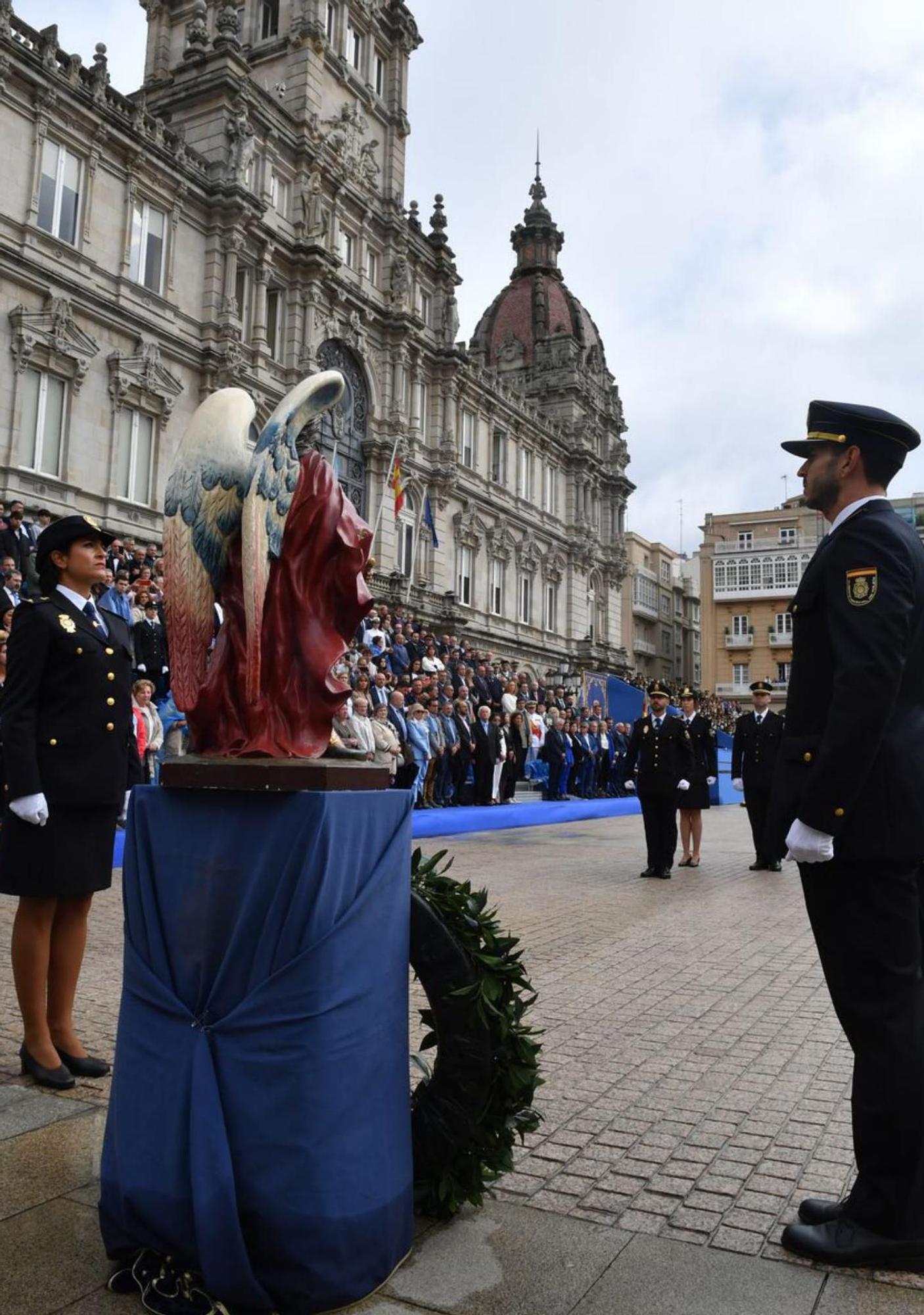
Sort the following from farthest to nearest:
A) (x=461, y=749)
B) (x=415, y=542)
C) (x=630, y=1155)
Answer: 1. (x=415, y=542)
2. (x=461, y=749)
3. (x=630, y=1155)

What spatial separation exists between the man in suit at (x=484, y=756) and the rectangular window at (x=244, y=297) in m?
14.4

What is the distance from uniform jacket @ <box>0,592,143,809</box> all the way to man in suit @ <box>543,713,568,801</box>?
721 inches

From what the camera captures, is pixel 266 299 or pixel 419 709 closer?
pixel 419 709

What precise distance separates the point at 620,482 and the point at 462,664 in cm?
2929

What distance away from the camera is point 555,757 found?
2239 cm

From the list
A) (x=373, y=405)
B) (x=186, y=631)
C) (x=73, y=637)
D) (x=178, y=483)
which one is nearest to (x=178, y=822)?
(x=186, y=631)

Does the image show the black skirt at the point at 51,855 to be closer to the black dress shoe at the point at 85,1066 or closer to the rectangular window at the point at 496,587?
the black dress shoe at the point at 85,1066

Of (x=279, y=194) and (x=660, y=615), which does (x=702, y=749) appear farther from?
(x=660, y=615)

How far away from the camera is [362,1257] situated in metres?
2.59

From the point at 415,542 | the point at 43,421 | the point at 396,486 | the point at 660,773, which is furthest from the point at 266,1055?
the point at 415,542

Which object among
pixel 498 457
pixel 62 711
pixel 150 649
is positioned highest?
pixel 498 457

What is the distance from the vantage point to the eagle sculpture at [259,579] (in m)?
3.16

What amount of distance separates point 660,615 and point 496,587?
37.1 m

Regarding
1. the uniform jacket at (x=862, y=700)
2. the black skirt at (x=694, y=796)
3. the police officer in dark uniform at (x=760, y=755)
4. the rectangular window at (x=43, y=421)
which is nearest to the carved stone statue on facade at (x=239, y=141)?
the rectangular window at (x=43, y=421)
